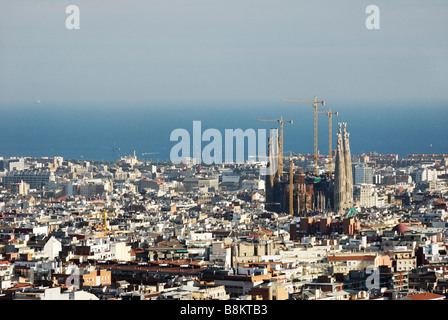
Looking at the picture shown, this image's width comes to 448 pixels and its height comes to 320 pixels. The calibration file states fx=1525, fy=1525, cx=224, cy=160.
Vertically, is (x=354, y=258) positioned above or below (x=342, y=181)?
below

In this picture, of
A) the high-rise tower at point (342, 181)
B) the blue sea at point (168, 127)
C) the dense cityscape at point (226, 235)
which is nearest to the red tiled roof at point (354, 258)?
the dense cityscape at point (226, 235)

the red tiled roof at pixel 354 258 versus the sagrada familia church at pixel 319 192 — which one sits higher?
the sagrada familia church at pixel 319 192

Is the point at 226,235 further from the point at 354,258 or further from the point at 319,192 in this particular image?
the point at 319,192

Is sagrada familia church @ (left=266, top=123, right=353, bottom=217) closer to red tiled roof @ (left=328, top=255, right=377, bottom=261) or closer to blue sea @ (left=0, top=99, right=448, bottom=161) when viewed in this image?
red tiled roof @ (left=328, top=255, right=377, bottom=261)

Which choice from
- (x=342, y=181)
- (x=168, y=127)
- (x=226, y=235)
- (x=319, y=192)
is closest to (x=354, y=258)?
(x=226, y=235)

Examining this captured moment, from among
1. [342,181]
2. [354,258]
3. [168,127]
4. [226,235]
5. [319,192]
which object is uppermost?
[168,127]

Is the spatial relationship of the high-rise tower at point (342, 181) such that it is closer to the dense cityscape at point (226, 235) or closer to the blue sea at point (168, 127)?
the dense cityscape at point (226, 235)
